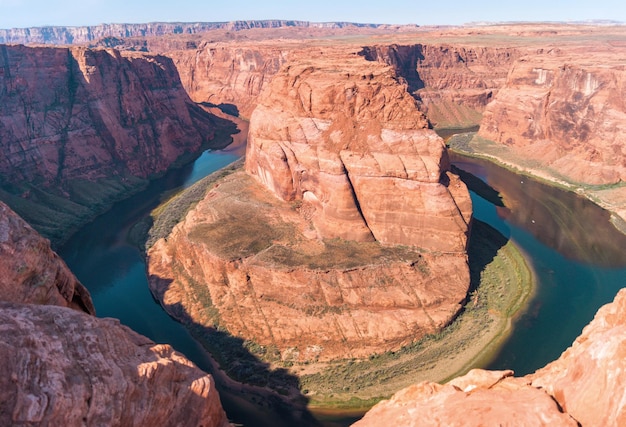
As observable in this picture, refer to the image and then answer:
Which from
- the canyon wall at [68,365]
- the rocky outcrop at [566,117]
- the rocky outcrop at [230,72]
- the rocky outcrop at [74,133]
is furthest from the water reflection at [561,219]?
the rocky outcrop at [230,72]

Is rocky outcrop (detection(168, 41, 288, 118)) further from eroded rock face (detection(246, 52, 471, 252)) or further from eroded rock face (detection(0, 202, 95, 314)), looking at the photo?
eroded rock face (detection(0, 202, 95, 314))

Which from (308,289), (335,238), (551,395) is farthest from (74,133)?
(551,395)

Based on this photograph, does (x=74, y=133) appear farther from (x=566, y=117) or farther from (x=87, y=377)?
(x=566, y=117)

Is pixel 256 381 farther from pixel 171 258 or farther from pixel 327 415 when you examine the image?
pixel 171 258

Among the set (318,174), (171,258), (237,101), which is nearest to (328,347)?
(318,174)

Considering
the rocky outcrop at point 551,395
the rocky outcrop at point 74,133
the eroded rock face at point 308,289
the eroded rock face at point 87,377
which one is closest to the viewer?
the eroded rock face at point 87,377

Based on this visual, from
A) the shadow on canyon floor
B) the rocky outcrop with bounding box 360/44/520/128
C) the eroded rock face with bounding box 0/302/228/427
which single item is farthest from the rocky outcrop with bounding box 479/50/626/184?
the eroded rock face with bounding box 0/302/228/427

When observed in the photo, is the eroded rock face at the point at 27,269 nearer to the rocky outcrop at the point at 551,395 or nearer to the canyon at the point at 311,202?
the canyon at the point at 311,202
